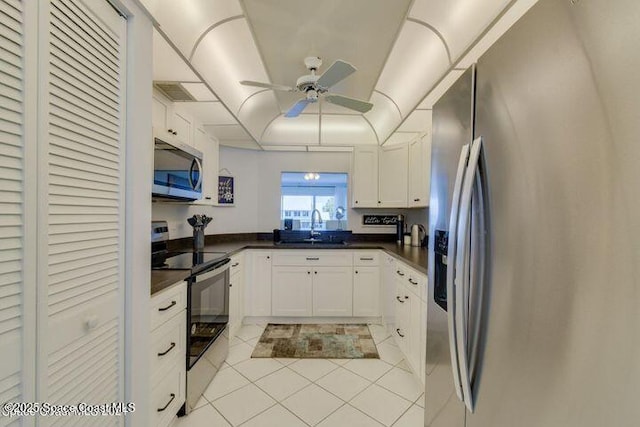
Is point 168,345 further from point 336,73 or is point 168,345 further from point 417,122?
point 417,122

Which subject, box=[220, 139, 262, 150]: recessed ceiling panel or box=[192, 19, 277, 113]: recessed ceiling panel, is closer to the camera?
box=[192, 19, 277, 113]: recessed ceiling panel

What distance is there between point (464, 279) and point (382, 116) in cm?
276

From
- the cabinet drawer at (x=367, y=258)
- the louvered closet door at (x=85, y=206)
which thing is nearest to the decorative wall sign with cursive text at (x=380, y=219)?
the cabinet drawer at (x=367, y=258)

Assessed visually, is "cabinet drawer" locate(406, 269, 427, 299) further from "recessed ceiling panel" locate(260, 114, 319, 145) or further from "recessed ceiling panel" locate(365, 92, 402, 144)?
"recessed ceiling panel" locate(260, 114, 319, 145)

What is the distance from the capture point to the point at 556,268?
63 cm

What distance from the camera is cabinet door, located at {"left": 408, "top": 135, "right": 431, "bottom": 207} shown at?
2.77 m

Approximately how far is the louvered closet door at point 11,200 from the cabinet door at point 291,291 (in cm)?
261

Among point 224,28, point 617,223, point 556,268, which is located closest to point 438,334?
point 556,268

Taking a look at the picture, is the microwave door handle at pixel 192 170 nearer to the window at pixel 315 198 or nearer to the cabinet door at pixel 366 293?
the window at pixel 315 198

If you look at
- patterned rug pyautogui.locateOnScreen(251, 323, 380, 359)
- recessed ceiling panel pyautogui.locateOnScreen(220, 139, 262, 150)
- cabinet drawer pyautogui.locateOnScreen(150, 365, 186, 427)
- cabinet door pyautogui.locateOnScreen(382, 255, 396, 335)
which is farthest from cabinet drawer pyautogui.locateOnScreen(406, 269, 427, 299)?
recessed ceiling panel pyautogui.locateOnScreen(220, 139, 262, 150)

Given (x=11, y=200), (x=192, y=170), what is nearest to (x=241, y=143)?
(x=192, y=170)

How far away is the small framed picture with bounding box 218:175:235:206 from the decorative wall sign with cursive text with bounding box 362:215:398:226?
1913mm

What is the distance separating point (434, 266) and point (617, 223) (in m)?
0.94

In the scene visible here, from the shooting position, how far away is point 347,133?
373 centimetres
